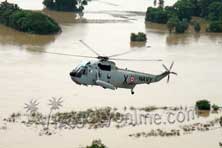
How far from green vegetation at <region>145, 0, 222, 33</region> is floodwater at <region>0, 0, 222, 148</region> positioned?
825 mm

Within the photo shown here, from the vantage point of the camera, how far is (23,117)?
26.9 m

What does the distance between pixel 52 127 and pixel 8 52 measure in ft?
52.3

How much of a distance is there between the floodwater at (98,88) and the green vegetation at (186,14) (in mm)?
825

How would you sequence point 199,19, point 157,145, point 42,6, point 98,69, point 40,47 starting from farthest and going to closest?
point 42,6, point 199,19, point 40,47, point 157,145, point 98,69

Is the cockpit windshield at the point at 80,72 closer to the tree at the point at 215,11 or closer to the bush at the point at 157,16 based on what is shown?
the bush at the point at 157,16

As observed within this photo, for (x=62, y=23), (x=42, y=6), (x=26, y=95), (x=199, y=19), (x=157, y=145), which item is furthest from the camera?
(x=42, y=6)

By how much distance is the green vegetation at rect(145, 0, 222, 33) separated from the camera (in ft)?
173

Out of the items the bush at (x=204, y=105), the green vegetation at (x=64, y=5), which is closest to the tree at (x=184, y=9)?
the green vegetation at (x=64, y=5)

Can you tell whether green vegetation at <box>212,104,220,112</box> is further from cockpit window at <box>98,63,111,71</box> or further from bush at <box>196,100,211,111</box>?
cockpit window at <box>98,63,111,71</box>

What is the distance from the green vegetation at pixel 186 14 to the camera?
52.8 m

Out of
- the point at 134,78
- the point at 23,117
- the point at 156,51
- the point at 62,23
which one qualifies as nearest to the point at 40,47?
the point at 156,51

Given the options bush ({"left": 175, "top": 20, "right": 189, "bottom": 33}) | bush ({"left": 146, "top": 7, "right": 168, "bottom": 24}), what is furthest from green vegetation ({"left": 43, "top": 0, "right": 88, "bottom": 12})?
bush ({"left": 175, "top": 20, "right": 189, "bottom": 33})

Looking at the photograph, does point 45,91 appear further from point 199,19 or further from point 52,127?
point 199,19

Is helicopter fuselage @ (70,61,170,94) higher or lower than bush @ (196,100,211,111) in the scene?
higher
